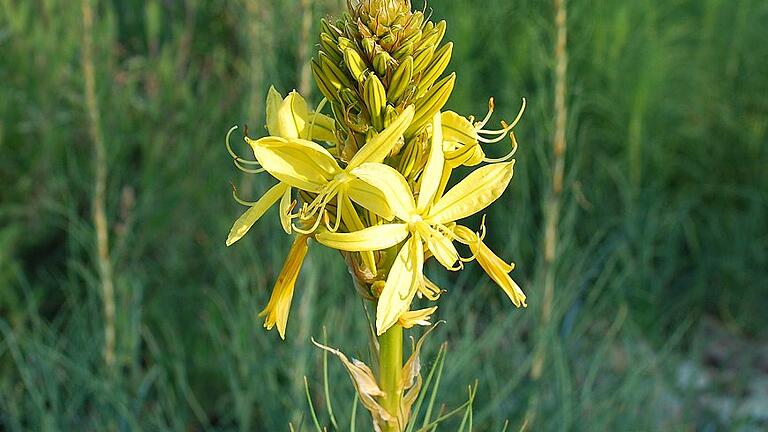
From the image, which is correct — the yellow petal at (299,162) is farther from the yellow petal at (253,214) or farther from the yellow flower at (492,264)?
the yellow flower at (492,264)

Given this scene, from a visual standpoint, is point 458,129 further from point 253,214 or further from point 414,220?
point 253,214

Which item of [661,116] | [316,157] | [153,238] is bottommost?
[153,238]

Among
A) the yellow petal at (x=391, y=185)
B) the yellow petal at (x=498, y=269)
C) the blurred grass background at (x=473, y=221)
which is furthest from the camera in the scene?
the blurred grass background at (x=473, y=221)

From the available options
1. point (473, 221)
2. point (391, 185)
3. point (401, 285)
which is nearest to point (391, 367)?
point (401, 285)

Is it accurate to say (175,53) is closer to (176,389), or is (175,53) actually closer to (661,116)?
(176,389)

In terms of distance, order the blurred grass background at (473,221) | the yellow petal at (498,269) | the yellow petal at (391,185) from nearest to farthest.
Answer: the yellow petal at (391,185), the yellow petal at (498,269), the blurred grass background at (473,221)

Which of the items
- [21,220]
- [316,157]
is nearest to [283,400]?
[316,157]

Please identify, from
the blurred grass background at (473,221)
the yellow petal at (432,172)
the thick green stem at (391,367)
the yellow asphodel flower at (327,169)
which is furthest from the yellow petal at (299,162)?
the blurred grass background at (473,221)
